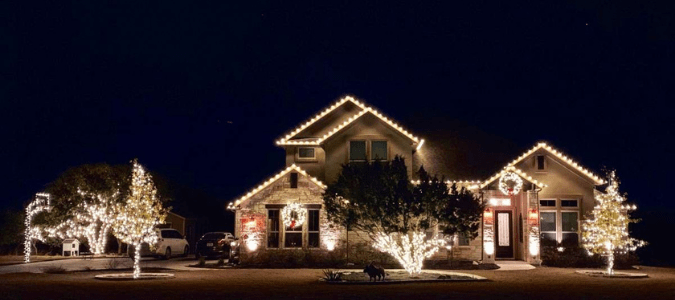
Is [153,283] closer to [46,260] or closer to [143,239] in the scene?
[143,239]

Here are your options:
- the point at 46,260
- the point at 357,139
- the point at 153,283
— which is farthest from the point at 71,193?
the point at 153,283

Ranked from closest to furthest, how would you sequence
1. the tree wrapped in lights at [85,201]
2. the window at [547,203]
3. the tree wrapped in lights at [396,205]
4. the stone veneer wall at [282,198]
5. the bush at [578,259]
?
the tree wrapped in lights at [396,205]
the bush at [578,259]
the stone veneer wall at [282,198]
the window at [547,203]
the tree wrapped in lights at [85,201]

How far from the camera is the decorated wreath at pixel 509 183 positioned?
28.7m

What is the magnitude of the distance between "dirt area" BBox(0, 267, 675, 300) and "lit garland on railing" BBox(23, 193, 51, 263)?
9.46 meters

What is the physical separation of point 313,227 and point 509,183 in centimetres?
830

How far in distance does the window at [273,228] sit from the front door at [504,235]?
964 cm

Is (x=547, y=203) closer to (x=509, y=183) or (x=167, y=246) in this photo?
(x=509, y=183)

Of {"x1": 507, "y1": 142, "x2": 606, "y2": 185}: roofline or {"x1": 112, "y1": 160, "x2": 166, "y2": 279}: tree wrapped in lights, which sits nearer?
{"x1": 112, "y1": 160, "x2": 166, "y2": 279}: tree wrapped in lights

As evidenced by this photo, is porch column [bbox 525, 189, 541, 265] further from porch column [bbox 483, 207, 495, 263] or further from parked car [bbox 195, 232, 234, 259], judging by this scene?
parked car [bbox 195, 232, 234, 259]

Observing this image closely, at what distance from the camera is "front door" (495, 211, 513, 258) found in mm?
31266

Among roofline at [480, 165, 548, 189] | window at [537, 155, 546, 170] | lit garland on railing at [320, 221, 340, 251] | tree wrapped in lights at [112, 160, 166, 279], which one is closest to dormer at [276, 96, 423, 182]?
lit garland on railing at [320, 221, 340, 251]

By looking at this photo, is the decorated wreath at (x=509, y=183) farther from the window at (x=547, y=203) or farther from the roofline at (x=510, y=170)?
the window at (x=547, y=203)

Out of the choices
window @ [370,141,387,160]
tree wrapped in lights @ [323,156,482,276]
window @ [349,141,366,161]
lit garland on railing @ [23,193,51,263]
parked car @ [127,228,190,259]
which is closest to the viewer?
tree wrapped in lights @ [323,156,482,276]

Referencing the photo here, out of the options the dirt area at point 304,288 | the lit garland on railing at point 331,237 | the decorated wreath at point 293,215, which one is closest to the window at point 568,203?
the dirt area at point 304,288
